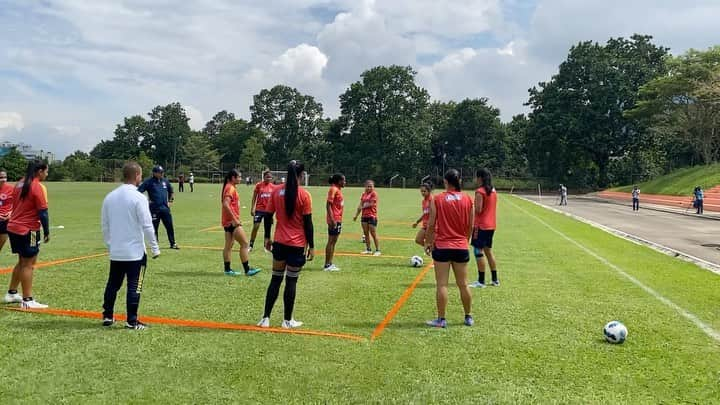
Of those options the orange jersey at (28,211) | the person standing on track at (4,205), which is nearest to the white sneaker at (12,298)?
the orange jersey at (28,211)

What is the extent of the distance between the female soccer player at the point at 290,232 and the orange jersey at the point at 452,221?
1.61 metres

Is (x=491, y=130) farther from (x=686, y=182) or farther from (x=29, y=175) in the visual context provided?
(x=29, y=175)

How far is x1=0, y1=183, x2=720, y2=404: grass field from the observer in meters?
4.60

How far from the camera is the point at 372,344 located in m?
5.86

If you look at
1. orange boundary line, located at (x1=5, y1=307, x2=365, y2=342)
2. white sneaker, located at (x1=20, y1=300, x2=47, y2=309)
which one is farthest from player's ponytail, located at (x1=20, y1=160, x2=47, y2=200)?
orange boundary line, located at (x1=5, y1=307, x2=365, y2=342)

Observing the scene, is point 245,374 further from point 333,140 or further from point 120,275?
point 333,140

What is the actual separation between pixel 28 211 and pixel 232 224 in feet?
11.2

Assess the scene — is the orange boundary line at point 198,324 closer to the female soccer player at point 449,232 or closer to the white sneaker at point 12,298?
the white sneaker at point 12,298

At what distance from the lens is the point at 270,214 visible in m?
6.82

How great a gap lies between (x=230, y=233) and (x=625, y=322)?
686cm

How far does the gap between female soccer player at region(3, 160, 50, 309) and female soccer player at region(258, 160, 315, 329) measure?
137 inches

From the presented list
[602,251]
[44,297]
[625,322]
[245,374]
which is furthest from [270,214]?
[602,251]

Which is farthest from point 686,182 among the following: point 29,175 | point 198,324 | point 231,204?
point 29,175

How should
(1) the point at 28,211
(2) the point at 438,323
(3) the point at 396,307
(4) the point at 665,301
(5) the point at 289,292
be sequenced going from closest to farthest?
1. (5) the point at 289,292
2. (2) the point at 438,323
3. (1) the point at 28,211
4. (3) the point at 396,307
5. (4) the point at 665,301
